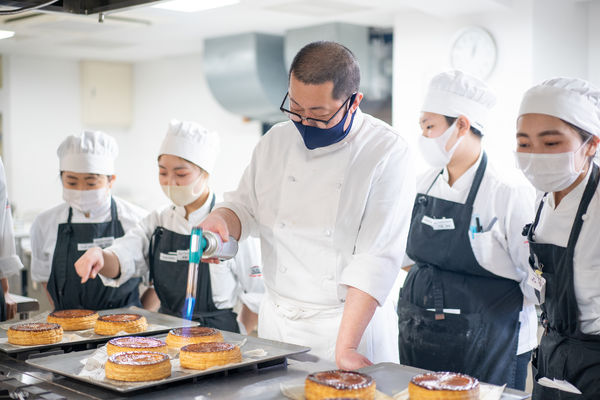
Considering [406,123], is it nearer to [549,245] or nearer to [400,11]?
[400,11]

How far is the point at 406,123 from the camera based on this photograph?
5535mm

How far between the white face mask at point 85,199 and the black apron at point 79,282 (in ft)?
0.28

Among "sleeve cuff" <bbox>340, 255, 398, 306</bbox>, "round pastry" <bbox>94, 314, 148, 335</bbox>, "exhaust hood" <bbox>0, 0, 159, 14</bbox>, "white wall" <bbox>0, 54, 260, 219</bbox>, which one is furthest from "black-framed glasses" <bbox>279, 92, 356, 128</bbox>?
"white wall" <bbox>0, 54, 260, 219</bbox>

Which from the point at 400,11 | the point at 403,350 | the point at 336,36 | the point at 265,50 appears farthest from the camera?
the point at 265,50

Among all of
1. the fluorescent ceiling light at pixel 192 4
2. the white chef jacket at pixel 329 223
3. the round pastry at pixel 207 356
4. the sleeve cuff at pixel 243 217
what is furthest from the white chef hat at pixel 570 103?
the fluorescent ceiling light at pixel 192 4

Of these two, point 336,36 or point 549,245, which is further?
point 336,36

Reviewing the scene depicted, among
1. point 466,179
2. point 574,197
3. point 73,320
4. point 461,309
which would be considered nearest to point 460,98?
point 466,179

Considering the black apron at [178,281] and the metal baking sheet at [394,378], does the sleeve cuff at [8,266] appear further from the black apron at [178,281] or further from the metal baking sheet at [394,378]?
the metal baking sheet at [394,378]

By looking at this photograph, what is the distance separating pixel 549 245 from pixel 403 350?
38.4 inches

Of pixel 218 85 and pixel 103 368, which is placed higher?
pixel 218 85

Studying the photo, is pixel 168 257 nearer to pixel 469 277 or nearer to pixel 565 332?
pixel 469 277

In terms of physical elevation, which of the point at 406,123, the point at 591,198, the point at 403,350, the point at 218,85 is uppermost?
the point at 218,85

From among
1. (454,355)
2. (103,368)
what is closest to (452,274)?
(454,355)

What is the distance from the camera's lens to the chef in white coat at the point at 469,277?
2.59 m
